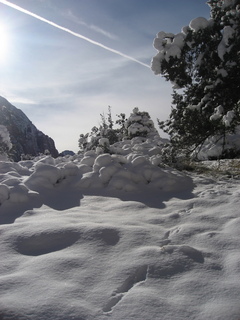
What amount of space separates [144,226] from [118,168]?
9.43 ft

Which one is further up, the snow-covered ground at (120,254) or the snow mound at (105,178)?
the snow mound at (105,178)

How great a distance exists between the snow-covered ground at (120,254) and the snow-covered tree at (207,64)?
1.73 meters

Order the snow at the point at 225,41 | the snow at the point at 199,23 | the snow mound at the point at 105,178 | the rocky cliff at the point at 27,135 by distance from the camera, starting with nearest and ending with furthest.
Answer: the snow mound at the point at 105,178 → the snow at the point at 225,41 → the snow at the point at 199,23 → the rocky cliff at the point at 27,135

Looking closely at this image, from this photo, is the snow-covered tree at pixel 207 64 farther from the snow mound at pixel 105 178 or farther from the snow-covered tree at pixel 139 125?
the snow-covered tree at pixel 139 125

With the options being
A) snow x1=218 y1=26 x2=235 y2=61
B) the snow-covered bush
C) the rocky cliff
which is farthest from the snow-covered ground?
the rocky cliff

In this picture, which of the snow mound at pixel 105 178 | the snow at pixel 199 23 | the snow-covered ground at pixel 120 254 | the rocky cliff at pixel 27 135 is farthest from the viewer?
the rocky cliff at pixel 27 135

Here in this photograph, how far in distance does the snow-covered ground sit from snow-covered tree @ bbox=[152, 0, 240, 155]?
5.68 ft

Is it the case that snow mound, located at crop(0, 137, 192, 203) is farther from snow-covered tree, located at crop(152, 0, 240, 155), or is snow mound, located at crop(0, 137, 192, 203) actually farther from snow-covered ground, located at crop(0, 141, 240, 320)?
snow-covered tree, located at crop(152, 0, 240, 155)

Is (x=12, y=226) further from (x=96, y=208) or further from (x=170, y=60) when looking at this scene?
(x=170, y=60)

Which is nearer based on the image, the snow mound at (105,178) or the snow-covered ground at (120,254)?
the snow-covered ground at (120,254)

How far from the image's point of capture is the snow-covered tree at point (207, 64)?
18.6 ft

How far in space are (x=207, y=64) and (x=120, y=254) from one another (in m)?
5.26

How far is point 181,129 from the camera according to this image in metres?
6.68

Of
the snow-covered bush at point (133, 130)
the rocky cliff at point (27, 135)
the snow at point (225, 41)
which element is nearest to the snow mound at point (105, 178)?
the snow at point (225, 41)
